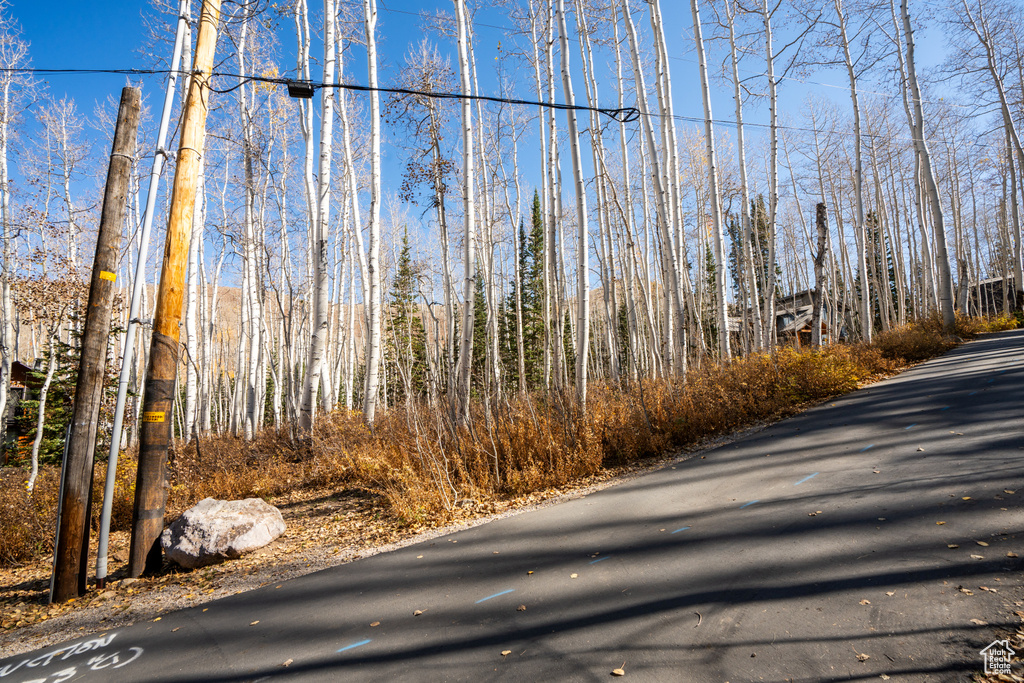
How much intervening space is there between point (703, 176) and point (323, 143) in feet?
47.7

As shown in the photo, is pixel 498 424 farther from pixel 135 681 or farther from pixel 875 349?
pixel 875 349

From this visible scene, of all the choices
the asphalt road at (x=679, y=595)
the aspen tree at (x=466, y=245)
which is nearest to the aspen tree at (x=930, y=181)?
the asphalt road at (x=679, y=595)

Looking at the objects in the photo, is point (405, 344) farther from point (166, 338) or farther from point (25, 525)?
point (166, 338)

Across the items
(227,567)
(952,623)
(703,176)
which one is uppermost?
(703,176)

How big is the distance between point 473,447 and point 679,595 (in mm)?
3762

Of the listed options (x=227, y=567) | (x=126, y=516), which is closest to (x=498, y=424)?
(x=227, y=567)

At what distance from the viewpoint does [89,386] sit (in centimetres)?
442

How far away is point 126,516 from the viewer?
674 cm

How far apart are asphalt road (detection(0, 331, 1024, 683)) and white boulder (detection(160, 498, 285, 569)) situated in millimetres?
1086

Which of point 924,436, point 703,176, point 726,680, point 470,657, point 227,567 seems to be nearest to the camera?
point 726,680

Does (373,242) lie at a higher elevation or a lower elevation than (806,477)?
higher

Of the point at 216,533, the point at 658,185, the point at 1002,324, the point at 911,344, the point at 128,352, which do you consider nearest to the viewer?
the point at 128,352

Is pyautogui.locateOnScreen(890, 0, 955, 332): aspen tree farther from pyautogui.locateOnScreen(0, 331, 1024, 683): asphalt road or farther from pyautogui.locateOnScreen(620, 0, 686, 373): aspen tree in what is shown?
pyautogui.locateOnScreen(0, 331, 1024, 683): asphalt road

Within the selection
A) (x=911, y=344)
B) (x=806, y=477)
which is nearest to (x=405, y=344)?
(x=806, y=477)
